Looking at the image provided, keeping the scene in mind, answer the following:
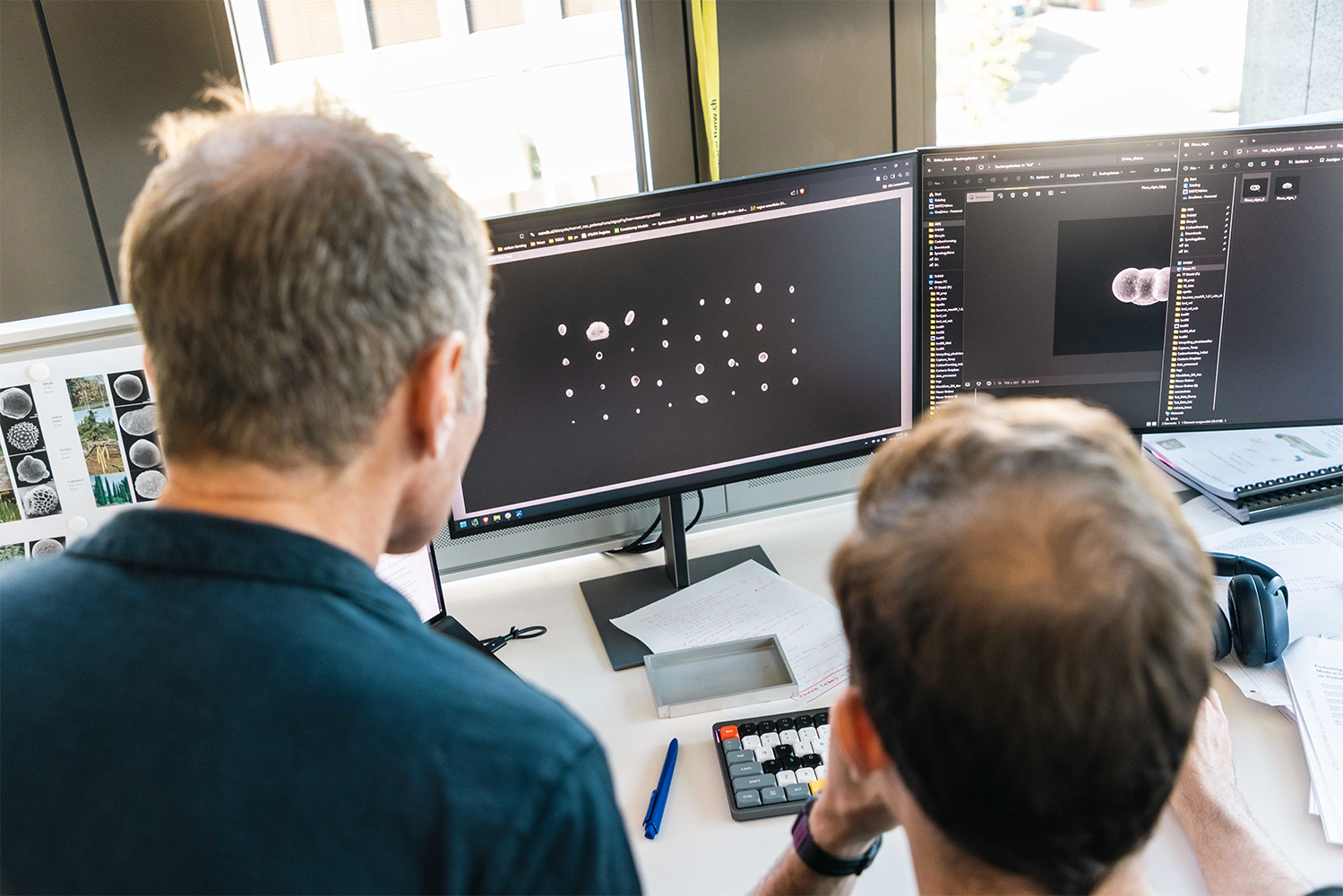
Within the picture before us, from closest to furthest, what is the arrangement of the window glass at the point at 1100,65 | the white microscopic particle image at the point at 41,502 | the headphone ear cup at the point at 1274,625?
the headphone ear cup at the point at 1274,625 → the white microscopic particle image at the point at 41,502 → the window glass at the point at 1100,65

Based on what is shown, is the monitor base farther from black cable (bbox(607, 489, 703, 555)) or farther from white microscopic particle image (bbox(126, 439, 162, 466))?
white microscopic particle image (bbox(126, 439, 162, 466))

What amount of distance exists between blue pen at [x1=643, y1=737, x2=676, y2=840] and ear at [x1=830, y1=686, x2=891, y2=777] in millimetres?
362

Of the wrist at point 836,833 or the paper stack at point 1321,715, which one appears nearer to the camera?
the wrist at point 836,833

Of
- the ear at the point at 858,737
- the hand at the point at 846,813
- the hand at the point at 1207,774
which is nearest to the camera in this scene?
the ear at the point at 858,737

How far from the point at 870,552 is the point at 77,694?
426 mm

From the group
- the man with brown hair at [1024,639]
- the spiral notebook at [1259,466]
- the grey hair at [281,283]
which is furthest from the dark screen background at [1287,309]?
the grey hair at [281,283]

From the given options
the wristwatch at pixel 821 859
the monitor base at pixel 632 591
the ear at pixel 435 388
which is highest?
the ear at pixel 435 388

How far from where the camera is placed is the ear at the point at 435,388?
0.63m

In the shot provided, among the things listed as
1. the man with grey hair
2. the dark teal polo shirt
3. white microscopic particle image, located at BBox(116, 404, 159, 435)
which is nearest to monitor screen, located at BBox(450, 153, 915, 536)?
white microscopic particle image, located at BBox(116, 404, 159, 435)

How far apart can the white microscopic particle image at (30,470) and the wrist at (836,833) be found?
0.94 m

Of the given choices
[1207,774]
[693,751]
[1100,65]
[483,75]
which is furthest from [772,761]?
[1100,65]

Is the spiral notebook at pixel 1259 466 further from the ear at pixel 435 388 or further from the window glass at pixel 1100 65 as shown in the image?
the window glass at pixel 1100 65

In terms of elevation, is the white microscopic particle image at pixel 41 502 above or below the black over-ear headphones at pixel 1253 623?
above

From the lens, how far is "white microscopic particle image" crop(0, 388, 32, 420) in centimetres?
111
